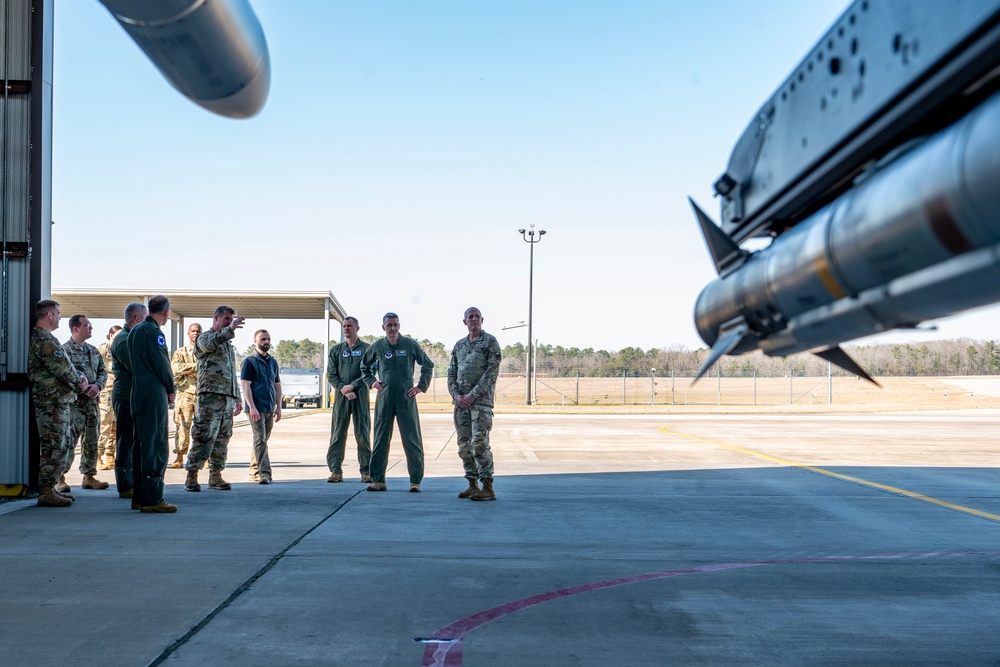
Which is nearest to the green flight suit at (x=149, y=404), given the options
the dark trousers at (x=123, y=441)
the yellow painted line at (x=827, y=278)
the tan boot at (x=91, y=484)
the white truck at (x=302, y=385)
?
the dark trousers at (x=123, y=441)

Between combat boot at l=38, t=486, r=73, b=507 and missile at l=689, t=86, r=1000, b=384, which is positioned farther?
combat boot at l=38, t=486, r=73, b=507

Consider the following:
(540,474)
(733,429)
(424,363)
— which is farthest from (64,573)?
(733,429)

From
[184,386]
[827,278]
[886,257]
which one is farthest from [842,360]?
[184,386]

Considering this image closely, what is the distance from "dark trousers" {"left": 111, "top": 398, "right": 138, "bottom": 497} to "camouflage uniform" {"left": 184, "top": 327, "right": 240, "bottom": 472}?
0.64 meters

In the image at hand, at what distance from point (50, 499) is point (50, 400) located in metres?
0.94

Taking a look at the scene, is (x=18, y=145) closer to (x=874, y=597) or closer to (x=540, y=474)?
(x=540, y=474)

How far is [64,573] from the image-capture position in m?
5.20

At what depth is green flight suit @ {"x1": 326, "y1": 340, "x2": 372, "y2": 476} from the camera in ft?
32.2

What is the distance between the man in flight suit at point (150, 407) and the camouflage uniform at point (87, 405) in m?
1.33

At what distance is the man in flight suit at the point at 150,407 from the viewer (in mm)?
7520

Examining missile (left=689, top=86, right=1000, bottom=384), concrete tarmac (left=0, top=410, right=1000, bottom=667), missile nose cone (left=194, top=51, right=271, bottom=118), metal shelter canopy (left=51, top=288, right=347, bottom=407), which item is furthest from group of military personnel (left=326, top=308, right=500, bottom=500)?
metal shelter canopy (left=51, top=288, right=347, bottom=407)

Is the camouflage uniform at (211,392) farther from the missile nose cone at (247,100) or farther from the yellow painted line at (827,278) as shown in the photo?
the yellow painted line at (827,278)

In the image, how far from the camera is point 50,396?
7703 mm

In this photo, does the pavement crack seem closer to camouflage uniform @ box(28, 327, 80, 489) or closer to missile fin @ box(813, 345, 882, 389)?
camouflage uniform @ box(28, 327, 80, 489)
